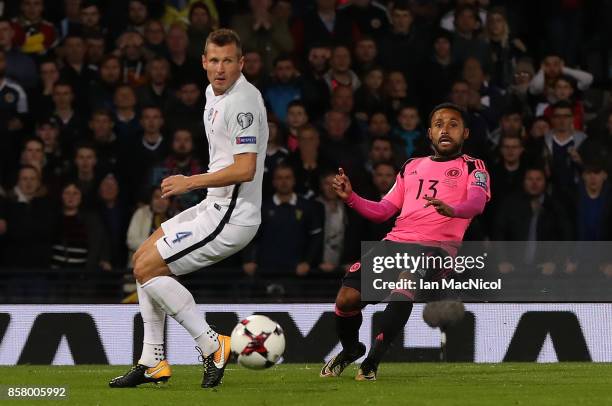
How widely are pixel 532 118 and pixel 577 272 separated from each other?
2.59 meters

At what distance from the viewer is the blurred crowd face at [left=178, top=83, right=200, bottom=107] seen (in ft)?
50.0

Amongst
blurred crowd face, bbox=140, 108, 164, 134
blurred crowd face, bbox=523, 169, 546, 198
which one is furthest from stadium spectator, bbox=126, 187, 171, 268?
blurred crowd face, bbox=523, 169, 546, 198

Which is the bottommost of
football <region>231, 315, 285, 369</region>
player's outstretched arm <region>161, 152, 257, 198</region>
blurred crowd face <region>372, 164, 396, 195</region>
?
football <region>231, 315, 285, 369</region>

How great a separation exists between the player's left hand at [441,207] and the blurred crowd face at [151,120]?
5832mm

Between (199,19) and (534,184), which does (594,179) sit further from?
(199,19)

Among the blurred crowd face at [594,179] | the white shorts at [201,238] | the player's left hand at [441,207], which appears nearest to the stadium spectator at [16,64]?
the blurred crowd face at [594,179]

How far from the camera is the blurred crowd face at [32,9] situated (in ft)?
52.9

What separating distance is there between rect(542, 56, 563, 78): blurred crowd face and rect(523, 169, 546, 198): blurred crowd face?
2.22 metres

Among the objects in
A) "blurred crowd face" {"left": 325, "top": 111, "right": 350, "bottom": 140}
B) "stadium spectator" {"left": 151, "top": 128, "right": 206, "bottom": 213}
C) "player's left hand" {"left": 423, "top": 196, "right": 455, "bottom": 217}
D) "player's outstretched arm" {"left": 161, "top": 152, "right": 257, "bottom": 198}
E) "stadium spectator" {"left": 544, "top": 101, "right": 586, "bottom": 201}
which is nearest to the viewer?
"player's outstretched arm" {"left": 161, "top": 152, "right": 257, "bottom": 198}

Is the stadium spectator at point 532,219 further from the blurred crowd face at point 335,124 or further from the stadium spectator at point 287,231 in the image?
the blurred crowd face at point 335,124

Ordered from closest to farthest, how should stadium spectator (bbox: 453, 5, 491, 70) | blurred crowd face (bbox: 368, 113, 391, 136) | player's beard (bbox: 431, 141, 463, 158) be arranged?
player's beard (bbox: 431, 141, 463, 158) < blurred crowd face (bbox: 368, 113, 391, 136) < stadium spectator (bbox: 453, 5, 491, 70)

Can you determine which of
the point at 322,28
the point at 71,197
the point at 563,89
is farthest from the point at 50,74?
the point at 563,89

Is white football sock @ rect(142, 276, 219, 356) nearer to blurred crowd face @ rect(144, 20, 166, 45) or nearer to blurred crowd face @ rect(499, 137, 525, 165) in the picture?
blurred crowd face @ rect(499, 137, 525, 165)

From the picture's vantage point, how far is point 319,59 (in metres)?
15.9
